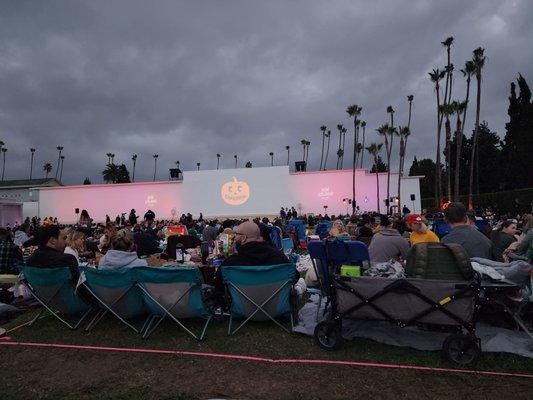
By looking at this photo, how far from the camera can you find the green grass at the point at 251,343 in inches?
136

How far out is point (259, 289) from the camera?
418cm

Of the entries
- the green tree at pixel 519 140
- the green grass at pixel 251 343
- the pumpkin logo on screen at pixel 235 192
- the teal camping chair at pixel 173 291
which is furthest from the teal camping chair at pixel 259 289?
the green tree at pixel 519 140

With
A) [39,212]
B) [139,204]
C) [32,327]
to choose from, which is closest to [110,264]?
[32,327]

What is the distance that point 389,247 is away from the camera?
4844 mm

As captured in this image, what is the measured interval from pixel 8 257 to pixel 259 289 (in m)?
4.98

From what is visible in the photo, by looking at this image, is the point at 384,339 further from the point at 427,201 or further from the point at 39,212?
the point at 427,201

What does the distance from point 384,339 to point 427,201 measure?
49.2 m

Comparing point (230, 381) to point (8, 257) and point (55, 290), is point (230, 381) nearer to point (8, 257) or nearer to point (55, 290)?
point (55, 290)

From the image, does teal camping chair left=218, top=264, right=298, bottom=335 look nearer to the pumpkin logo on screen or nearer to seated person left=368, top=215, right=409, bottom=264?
seated person left=368, top=215, right=409, bottom=264

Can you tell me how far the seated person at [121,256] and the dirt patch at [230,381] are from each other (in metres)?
1.28

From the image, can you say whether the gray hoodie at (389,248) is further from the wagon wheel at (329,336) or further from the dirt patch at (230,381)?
the dirt patch at (230,381)

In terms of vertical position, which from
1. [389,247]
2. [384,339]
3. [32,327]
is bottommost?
[32,327]

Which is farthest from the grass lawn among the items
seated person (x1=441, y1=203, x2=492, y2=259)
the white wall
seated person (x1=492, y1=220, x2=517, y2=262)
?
the white wall

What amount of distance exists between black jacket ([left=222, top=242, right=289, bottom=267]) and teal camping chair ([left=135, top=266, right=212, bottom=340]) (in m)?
0.49
